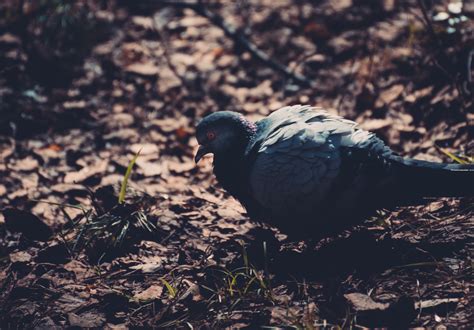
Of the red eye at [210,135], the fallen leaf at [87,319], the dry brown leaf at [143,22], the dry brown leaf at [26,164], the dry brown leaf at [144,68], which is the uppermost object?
the dry brown leaf at [143,22]

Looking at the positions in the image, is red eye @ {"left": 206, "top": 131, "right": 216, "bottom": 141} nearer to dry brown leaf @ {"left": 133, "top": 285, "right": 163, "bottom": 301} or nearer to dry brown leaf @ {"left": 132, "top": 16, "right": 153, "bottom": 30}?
dry brown leaf @ {"left": 133, "top": 285, "right": 163, "bottom": 301}

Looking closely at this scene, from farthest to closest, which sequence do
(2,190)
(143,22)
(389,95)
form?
(143,22), (389,95), (2,190)

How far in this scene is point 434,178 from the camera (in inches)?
125

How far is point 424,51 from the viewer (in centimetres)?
526

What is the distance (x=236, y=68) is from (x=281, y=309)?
11.0 ft

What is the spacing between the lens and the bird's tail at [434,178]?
10.3 ft

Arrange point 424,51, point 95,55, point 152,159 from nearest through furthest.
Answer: point 152,159
point 424,51
point 95,55

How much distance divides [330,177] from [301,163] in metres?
0.17

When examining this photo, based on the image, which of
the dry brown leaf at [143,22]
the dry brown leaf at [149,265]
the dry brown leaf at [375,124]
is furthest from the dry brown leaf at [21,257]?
the dry brown leaf at [143,22]

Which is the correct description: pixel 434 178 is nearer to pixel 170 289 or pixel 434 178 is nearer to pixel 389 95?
pixel 170 289

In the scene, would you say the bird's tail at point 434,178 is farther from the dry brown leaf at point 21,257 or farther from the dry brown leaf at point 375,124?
the dry brown leaf at point 21,257

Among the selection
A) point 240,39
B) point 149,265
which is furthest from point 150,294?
point 240,39

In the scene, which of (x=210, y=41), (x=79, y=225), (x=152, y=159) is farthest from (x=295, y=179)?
(x=210, y=41)

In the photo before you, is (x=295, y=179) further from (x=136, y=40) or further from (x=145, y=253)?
(x=136, y=40)
